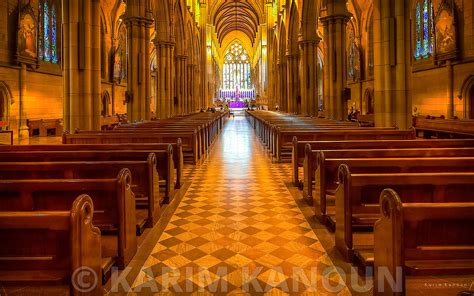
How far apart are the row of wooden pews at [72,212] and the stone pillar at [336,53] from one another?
39.3 feet

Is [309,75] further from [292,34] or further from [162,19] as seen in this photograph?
[162,19]

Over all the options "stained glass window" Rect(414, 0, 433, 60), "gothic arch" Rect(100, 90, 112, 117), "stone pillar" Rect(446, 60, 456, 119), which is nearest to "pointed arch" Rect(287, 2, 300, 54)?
"stained glass window" Rect(414, 0, 433, 60)

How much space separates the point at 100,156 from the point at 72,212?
356cm

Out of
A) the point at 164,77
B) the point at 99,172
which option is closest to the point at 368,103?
the point at 164,77

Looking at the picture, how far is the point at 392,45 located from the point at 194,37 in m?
30.8

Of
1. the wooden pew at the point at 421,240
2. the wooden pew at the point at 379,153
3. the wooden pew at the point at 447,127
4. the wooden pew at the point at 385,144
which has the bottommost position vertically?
the wooden pew at the point at 421,240

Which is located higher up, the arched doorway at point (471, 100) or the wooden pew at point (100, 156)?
the arched doorway at point (471, 100)

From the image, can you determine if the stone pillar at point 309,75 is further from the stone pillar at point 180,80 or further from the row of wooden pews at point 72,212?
the row of wooden pews at point 72,212

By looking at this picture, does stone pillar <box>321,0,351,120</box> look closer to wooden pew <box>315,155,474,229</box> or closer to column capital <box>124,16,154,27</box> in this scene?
column capital <box>124,16,154,27</box>

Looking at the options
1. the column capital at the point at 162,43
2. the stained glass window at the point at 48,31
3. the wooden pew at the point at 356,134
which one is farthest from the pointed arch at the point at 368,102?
the wooden pew at the point at 356,134

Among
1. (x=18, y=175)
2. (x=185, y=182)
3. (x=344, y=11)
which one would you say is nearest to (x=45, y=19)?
(x=344, y=11)

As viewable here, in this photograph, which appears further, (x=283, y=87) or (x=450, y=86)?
(x=283, y=87)

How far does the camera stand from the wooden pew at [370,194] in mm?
3963

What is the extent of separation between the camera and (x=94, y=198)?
4137 mm
